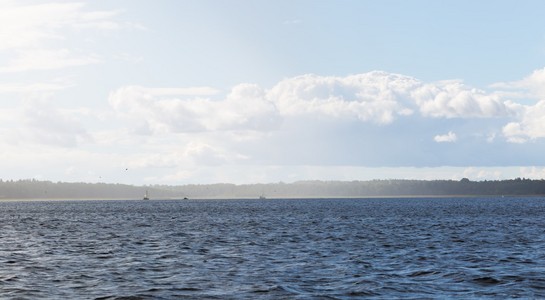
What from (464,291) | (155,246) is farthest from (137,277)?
(155,246)

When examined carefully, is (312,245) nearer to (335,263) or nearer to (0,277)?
(335,263)

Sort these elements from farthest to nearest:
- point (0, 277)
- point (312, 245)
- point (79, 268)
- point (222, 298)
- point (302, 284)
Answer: point (312, 245) → point (79, 268) → point (0, 277) → point (302, 284) → point (222, 298)

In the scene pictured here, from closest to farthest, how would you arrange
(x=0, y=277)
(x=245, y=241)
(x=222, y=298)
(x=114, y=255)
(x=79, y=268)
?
(x=222, y=298) → (x=0, y=277) → (x=79, y=268) → (x=114, y=255) → (x=245, y=241)

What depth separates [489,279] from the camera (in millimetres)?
40906

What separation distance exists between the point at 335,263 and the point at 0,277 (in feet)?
74.8

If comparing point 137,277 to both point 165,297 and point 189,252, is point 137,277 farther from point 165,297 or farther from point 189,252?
point 189,252

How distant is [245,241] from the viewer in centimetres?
7169

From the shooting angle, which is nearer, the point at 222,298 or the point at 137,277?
the point at 222,298

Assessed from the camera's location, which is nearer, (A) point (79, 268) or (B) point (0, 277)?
(B) point (0, 277)

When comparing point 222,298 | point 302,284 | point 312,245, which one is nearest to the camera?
point 222,298

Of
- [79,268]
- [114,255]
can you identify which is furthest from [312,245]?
[79,268]

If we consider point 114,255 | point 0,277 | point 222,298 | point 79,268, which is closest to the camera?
point 222,298

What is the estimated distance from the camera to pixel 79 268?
154 ft

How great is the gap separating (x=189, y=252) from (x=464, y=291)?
28.0m
